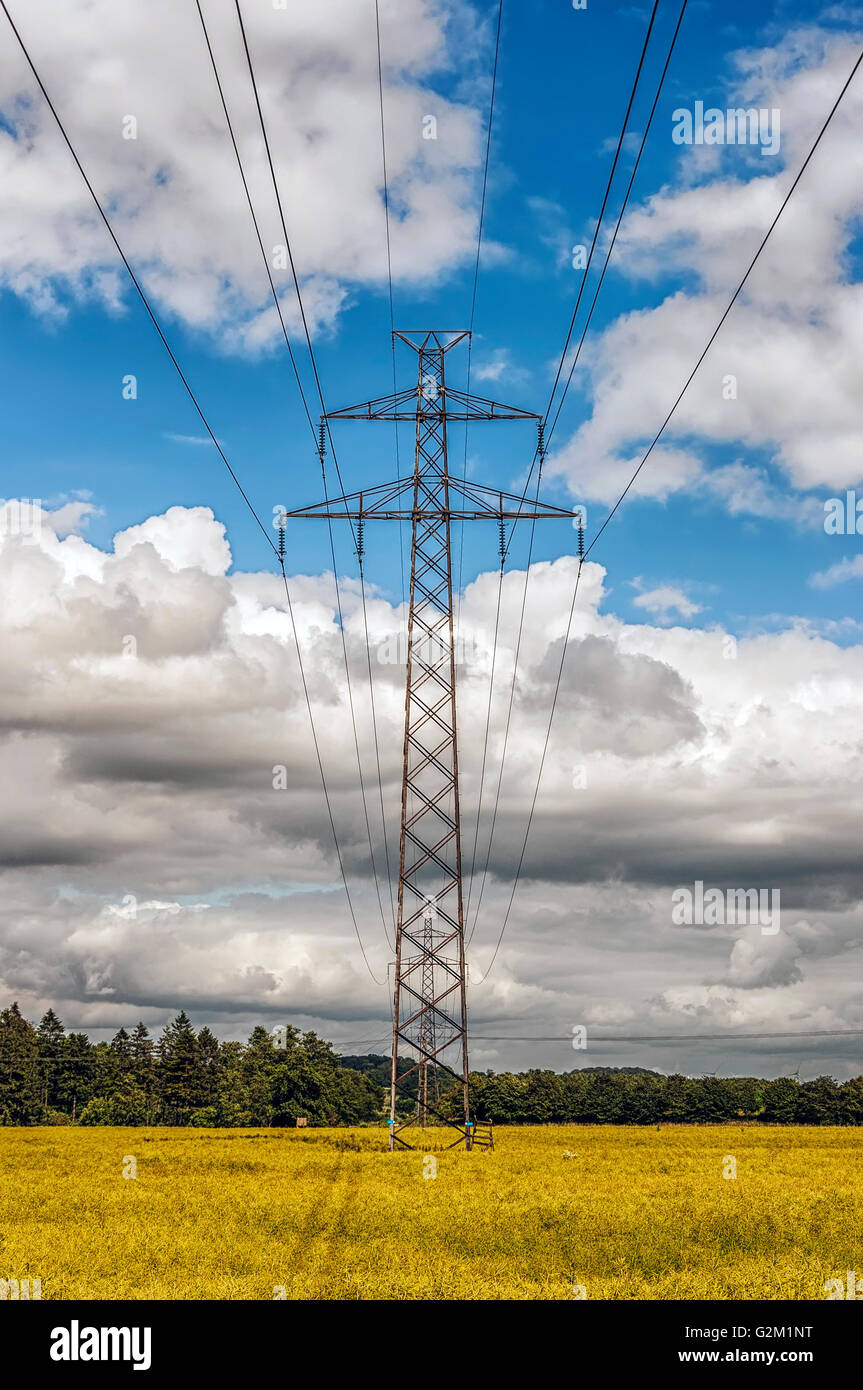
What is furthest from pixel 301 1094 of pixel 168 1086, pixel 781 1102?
pixel 781 1102

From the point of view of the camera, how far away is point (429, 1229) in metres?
33.4

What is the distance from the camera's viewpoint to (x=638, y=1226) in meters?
35.1

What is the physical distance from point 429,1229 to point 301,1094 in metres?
110

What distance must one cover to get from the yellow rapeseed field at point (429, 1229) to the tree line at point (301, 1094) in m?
82.1

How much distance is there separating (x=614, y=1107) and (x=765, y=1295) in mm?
141704

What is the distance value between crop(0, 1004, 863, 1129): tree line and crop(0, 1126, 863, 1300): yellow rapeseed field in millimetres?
82111

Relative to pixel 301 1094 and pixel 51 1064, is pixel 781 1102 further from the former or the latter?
pixel 51 1064

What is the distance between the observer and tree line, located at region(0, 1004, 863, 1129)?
141750 millimetres

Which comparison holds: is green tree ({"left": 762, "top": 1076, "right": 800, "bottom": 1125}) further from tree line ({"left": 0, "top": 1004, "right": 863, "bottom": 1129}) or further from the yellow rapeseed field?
the yellow rapeseed field
